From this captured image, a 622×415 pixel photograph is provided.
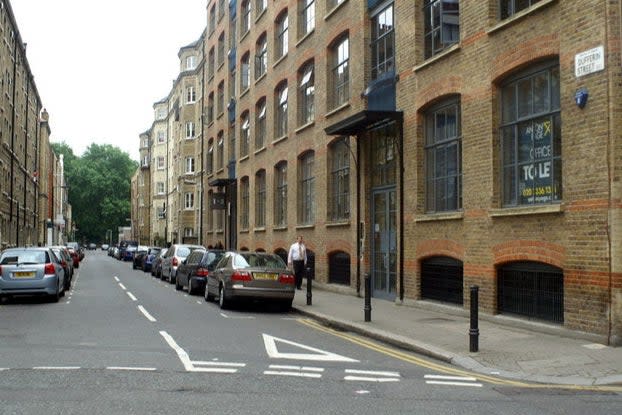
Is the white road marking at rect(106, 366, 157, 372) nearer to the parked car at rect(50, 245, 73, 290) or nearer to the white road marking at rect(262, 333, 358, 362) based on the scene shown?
the white road marking at rect(262, 333, 358, 362)

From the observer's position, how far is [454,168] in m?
15.3

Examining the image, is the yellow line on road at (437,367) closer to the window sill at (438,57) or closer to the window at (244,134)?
the window sill at (438,57)

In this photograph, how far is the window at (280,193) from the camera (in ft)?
91.0

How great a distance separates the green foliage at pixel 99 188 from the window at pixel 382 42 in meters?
98.4

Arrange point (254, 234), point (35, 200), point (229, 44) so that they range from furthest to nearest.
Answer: point (35, 200)
point (229, 44)
point (254, 234)

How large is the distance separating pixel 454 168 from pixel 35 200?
5045 cm

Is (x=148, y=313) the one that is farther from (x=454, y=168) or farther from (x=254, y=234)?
(x=254, y=234)

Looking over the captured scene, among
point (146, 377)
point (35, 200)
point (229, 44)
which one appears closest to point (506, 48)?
point (146, 377)

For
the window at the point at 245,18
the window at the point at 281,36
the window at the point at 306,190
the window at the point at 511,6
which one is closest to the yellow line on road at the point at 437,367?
the window at the point at 511,6

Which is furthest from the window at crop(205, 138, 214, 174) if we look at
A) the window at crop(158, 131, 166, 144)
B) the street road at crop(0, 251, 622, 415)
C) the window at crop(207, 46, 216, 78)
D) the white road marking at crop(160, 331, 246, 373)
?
the window at crop(158, 131, 166, 144)

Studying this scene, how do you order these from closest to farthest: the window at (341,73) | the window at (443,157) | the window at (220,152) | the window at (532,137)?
1. the window at (532,137)
2. the window at (443,157)
3. the window at (341,73)
4. the window at (220,152)

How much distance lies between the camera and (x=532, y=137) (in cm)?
1267

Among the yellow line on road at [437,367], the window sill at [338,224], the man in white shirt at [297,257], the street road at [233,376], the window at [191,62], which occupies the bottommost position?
the yellow line on road at [437,367]

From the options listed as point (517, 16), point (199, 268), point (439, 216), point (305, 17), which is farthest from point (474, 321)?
point (305, 17)
